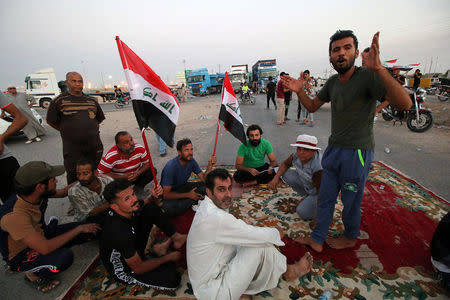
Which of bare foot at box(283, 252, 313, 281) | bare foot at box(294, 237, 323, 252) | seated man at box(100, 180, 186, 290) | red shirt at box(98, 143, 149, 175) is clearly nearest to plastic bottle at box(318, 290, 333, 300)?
bare foot at box(283, 252, 313, 281)

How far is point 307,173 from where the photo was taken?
3004 millimetres

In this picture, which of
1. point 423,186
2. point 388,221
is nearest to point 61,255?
point 388,221

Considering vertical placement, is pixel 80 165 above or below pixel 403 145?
above

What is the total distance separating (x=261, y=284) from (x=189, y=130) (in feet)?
24.8

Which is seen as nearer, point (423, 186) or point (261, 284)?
point (261, 284)

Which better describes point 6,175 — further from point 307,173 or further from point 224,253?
point 307,173

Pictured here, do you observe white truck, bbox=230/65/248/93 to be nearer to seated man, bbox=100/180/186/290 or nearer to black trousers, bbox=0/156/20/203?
black trousers, bbox=0/156/20/203

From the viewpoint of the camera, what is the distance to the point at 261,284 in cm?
183

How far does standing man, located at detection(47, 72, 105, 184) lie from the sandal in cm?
152

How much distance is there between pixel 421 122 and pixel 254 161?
6.48 metres

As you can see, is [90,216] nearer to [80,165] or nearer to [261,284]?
[80,165]

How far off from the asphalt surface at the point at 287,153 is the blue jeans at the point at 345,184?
2.21 meters

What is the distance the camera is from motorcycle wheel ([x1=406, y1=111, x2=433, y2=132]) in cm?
667

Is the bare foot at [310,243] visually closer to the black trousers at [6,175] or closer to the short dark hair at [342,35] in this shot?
the short dark hair at [342,35]
